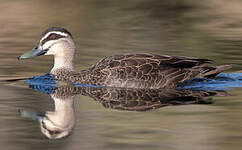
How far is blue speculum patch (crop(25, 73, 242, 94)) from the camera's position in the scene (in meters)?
13.8

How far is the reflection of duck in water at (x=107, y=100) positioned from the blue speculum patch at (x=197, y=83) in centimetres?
17

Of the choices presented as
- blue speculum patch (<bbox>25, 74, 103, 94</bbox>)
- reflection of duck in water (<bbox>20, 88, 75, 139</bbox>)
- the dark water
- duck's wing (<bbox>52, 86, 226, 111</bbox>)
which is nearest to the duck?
duck's wing (<bbox>52, 86, 226, 111</bbox>)

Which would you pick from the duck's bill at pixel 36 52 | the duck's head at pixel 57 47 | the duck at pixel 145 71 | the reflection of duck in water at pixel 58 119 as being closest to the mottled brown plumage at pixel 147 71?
the duck at pixel 145 71

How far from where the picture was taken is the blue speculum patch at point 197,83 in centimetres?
1380

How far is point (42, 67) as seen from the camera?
53.6ft

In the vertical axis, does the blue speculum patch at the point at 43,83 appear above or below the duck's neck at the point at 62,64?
below

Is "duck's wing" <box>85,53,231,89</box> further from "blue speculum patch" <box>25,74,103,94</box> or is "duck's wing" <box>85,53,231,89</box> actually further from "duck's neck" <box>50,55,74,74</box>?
"duck's neck" <box>50,55,74,74</box>

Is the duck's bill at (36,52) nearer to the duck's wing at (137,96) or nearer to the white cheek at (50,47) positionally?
the white cheek at (50,47)

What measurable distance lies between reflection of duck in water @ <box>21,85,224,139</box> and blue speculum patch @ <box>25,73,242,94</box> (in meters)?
0.17

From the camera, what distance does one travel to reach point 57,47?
1476 cm

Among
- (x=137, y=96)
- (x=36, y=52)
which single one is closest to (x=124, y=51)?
(x=36, y=52)

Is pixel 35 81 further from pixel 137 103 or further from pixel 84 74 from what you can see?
pixel 137 103

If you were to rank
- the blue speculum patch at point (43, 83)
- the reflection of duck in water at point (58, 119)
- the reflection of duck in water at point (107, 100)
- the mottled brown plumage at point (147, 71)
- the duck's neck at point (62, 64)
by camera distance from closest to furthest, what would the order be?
the reflection of duck in water at point (58, 119)
the reflection of duck in water at point (107, 100)
the mottled brown plumage at point (147, 71)
the blue speculum patch at point (43, 83)
the duck's neck at point (62, 64)

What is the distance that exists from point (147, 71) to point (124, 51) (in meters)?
4.20
